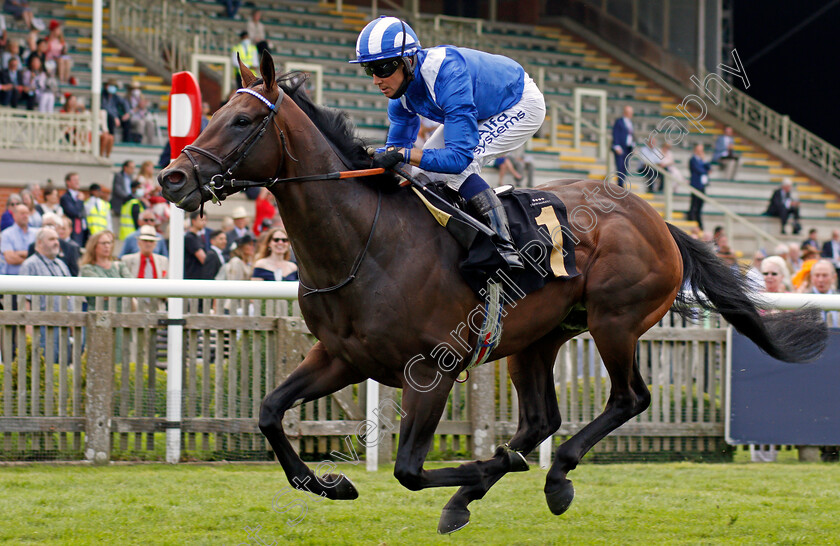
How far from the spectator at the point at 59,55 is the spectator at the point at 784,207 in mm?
11537

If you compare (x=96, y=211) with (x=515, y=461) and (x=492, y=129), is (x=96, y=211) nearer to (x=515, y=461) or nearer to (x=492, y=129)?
(x=492, y=129)

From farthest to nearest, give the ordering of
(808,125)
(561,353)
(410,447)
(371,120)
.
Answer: (808,125) → (371,120) → (561,353) → (410,447)

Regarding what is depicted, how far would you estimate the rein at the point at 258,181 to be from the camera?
3.90 metres

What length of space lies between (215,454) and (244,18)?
1389 cm

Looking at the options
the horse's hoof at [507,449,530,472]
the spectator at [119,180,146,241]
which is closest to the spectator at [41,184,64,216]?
the spectator at [119,180,146,241]

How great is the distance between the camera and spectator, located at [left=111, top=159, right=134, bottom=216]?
1219 centimetres

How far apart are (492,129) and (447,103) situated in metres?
0.54

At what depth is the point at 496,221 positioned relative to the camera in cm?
441

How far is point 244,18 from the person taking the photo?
1898 cm

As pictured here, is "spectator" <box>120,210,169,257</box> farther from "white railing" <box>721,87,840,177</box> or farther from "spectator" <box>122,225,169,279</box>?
"white railing" <box>721,87,840,177</box>

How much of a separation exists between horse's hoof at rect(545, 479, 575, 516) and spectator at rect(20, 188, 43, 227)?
7181 mm

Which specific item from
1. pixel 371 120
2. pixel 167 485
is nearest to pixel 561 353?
pixel 167 485

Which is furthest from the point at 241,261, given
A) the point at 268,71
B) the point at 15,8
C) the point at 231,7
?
the point at 231,7

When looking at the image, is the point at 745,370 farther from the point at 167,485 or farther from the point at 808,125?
the point at 808,125
